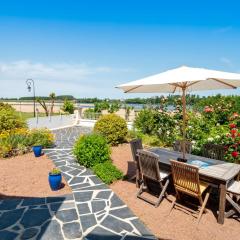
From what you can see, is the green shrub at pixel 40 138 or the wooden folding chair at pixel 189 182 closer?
the wooden folding chair at pixel 189 182

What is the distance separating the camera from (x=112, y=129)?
11.7 m

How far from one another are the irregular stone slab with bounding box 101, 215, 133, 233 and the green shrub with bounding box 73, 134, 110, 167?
3.42 meters

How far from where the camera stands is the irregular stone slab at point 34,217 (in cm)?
480

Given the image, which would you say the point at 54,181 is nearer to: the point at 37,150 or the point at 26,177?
the point at 26,177

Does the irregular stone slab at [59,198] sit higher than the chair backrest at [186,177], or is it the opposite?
the chair backrest at [186,177]

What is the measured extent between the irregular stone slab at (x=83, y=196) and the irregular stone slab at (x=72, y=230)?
0.99 meters

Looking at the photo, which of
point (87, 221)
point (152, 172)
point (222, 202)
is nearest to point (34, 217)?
point (87, 221)

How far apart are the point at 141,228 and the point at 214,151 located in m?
3.31

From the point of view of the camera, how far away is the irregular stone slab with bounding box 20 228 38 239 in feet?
14.3

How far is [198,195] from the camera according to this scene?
4691 mm

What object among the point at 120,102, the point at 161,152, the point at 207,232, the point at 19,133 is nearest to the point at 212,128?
the point at 161,152

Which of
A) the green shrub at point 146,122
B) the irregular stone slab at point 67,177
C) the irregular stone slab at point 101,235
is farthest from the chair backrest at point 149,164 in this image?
the green shrub at point 146,122

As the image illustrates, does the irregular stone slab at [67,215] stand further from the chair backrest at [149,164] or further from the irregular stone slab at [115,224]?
the chair backrest at [149,164]

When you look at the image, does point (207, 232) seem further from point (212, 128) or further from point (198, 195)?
point (212, 128)
